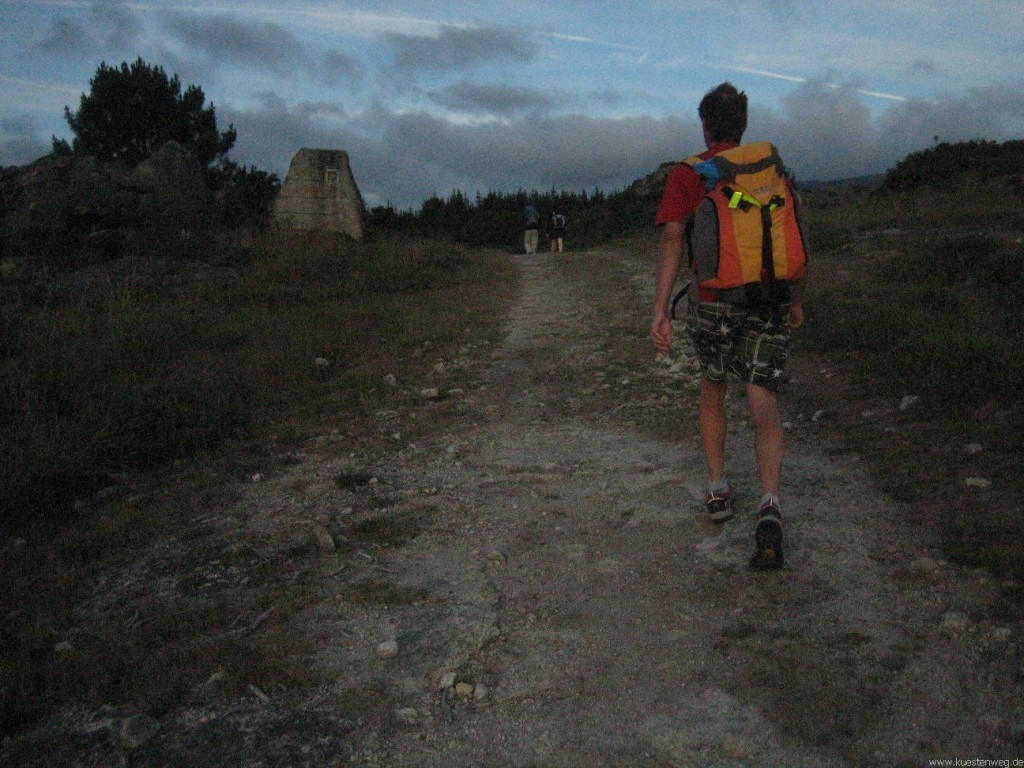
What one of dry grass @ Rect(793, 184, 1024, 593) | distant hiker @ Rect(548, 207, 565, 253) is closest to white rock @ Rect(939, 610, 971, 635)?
dry grass @ Rect(793, 184, 1024, 593)

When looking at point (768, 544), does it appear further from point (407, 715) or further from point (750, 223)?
point (407, 715)

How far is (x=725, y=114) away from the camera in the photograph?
3205 millimetres

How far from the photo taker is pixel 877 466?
3992mm

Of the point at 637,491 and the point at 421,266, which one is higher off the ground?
the point at 421,266

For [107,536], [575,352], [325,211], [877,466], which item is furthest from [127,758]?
A: [325,211]

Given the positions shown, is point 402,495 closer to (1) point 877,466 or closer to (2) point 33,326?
(1) point 877,466

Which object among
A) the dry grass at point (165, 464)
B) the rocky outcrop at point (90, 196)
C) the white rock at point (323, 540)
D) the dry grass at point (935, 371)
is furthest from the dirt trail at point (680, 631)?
the rocky outcrop at point (90, 196)

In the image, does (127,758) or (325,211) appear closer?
(127,758)

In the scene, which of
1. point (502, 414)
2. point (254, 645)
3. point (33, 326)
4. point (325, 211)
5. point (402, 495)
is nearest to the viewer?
point (254, 645)

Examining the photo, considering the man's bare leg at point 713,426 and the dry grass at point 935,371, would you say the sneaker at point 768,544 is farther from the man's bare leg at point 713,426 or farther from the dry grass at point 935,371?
the dry grass at point 935,371

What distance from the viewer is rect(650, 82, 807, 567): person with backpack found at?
9.78 ft

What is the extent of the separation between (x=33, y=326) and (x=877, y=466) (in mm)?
6931

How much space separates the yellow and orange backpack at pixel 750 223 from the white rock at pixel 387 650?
1707 millimetres

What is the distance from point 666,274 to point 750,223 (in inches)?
15.1
